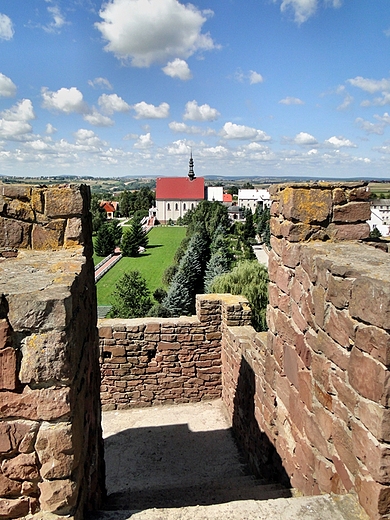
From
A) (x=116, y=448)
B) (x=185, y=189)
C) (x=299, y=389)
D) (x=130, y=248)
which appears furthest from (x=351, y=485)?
(x=185, y=189)

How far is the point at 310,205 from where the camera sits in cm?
414

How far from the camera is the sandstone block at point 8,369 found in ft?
7.62

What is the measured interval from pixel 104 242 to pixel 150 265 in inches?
432

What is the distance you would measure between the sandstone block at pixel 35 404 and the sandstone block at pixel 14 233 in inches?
73.4

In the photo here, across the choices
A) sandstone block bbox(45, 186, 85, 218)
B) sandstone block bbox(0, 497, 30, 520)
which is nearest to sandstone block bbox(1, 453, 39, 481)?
sandstone block bbox(0, 497, 30, 520)

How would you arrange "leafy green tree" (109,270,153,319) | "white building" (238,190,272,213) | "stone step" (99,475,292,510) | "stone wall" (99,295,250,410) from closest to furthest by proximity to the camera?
"stone step" (99,475,292,510), "stone wall" (99,295,250,410), "leafy green tree" (109,270,153,319), "white building" (238,190,272,213)

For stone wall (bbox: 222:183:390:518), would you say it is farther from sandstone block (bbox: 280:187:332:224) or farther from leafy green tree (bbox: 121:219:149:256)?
leafy green tree (bbox: 121:219:149:256)

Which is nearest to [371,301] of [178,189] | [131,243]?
[131,243]

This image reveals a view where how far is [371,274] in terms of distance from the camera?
2844 millimetres

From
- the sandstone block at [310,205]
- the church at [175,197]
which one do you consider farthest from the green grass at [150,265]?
the sandstone block at [310,205]

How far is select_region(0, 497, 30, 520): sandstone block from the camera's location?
2459mm

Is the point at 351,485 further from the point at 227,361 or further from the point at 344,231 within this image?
the point at 227,361

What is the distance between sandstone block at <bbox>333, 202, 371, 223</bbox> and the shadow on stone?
274 centimetres

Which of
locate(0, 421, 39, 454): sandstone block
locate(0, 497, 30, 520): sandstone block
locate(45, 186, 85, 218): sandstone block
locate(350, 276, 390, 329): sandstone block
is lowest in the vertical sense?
locate(0, 497, 30, 520): sandstone block
